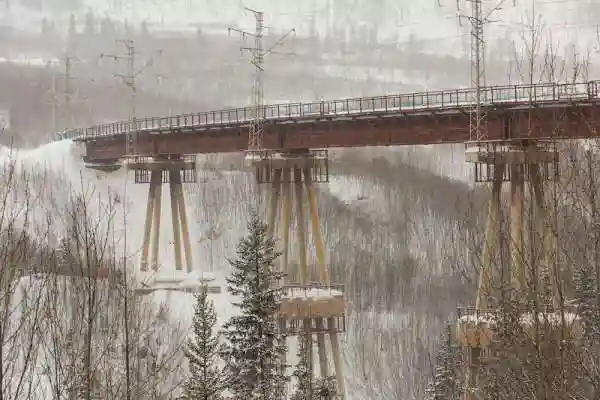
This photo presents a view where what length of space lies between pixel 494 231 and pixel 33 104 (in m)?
76.4

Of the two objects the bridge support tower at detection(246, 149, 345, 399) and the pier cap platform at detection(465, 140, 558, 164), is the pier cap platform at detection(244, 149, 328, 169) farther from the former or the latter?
the pier cap platform at detection(465, 140, 558, 164)

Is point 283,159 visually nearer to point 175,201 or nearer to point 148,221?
point 175,201

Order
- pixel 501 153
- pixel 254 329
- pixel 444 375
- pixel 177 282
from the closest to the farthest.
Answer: pixel 254 329, pixel 501 153, pixel 444 375, pixel 177 282

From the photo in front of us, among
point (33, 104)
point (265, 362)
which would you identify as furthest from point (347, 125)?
point (33, 104)

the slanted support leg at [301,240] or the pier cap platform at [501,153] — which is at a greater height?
the pier cap platform at [501,153]

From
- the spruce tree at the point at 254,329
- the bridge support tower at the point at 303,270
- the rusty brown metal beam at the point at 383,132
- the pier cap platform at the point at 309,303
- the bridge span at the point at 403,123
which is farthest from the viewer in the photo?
the bridge support tower at the point at 303,270

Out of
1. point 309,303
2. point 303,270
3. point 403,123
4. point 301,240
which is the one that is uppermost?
point 403,123

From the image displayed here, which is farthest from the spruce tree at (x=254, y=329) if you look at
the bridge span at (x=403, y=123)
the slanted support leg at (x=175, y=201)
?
the slanted support leg at (x=175, y=201)

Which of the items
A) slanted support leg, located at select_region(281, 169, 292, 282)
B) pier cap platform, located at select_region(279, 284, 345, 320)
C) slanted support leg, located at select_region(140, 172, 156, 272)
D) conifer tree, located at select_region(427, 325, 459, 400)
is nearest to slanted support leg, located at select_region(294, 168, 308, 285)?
slanted support leg, located at select_region(281, 169, 292, 282)

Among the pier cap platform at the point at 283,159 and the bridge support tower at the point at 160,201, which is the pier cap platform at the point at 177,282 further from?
the pier cap platform at the point at 283,159

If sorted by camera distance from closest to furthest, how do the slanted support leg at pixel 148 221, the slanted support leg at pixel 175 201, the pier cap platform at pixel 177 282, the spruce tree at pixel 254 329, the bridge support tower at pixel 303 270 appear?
1. the spruce tree at pixel 254 329
2. the bridge support tower at pixel 303 270
3. the slanted support leg at pixel 175 201
4. the slanted support leg at pixel 148 221
5. the pier cap platform at pixel 177 282

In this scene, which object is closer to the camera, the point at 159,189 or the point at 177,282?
the point at 159,189

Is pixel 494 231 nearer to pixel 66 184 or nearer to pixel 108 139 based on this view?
pixel 108 139

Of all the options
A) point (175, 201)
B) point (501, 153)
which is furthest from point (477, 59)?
point (175, 201)
